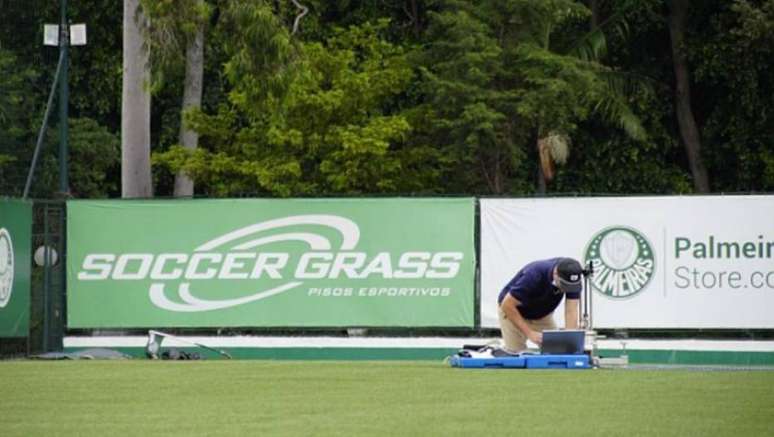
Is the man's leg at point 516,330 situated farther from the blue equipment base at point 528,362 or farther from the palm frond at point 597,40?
the palm frond at point 597,40

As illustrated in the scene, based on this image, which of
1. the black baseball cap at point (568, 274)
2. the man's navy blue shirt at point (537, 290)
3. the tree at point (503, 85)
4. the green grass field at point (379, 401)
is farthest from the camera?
the tree at point (503, 85)

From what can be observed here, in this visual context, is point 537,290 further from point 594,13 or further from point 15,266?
point 594,13

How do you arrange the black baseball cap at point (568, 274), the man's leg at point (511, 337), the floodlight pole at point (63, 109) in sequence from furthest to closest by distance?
1. the floodlight pole at point (63, 109)
2. the man's leg at point (511, 337)
3. the black baseball cap at point (568, 274)

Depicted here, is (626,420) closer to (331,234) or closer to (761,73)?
(331,234)

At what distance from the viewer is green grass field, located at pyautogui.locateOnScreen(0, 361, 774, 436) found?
11789mm

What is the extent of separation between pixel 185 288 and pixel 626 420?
13103 mm

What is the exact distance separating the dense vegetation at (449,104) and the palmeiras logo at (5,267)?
620cm

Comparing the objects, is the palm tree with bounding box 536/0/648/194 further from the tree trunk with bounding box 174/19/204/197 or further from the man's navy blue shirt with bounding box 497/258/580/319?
the man's navy blue shirt with bounding box 497/258/580/319

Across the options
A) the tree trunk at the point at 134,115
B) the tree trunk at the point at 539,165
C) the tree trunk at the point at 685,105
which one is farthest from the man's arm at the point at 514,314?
the tree trunk at the point at 685,105

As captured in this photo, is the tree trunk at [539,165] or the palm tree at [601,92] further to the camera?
the tree trunk at [539,165]

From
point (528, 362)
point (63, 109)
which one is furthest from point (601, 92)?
point (528, 362)

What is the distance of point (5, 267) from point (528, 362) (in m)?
8.18

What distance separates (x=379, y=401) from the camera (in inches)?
554

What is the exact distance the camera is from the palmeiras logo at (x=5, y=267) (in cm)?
2284
